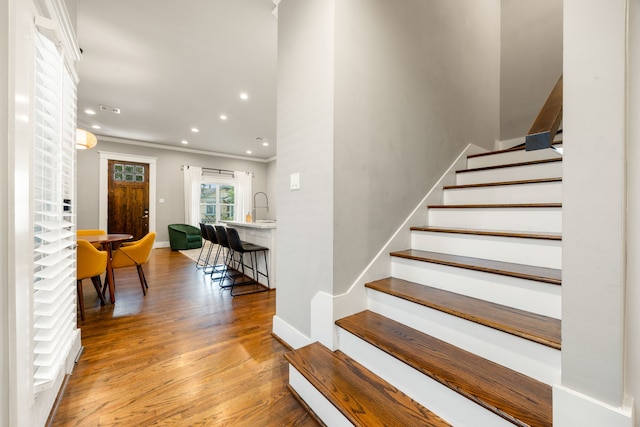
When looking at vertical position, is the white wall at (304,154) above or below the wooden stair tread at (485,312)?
above

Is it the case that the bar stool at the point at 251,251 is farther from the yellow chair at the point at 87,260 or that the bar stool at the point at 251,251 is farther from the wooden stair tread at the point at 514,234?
the wooden stair tread at the point at 514,234

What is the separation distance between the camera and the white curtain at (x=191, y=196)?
24.3ft

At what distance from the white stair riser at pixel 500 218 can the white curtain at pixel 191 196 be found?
22.7 feet

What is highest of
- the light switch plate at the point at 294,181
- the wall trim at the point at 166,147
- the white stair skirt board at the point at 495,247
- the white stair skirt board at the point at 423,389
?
the wall trim at the point at 166,147

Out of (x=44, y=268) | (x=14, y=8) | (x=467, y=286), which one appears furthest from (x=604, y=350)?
(x=44, y=268)

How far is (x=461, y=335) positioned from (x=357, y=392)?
0.57m

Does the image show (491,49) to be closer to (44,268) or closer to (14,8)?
(14,8)

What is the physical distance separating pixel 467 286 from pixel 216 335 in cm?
194

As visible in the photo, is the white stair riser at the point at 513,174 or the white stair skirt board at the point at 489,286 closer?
the white stair skirt board at the point at 489,286

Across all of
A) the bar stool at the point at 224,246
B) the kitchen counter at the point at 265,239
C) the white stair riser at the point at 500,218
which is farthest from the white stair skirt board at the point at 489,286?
the bar stool at the point at 224,246

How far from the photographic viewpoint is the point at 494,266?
144 centimetres

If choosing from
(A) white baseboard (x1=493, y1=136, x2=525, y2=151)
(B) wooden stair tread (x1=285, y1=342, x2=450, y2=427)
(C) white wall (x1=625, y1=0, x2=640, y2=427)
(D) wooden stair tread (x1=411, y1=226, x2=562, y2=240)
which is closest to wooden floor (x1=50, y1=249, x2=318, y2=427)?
(B) wooden stair tread (x1=285, y1=342, x2=450, y2=427)

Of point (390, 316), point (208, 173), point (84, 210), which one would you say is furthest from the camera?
point (208, 173)

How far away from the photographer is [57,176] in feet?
4.70
